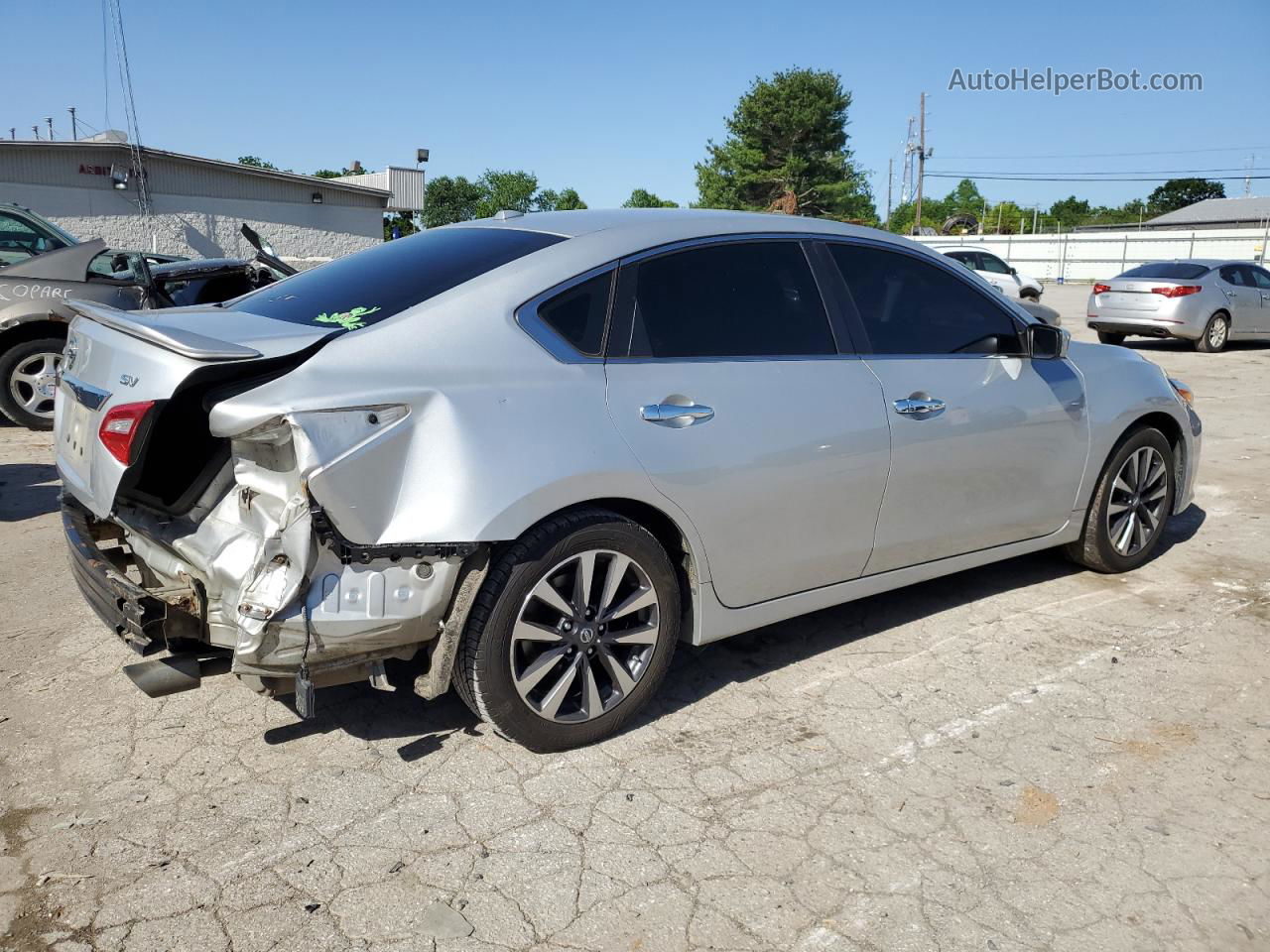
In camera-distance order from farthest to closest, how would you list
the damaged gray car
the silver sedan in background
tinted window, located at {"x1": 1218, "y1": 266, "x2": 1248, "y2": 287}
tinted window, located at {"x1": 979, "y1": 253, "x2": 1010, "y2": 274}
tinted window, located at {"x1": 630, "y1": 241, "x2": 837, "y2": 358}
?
tinted window, located at {"x1": 979, "y1": 253, "x2": 1010, "y2": 274}, tinted window, located at {"x1": 1218, "y1": 266, "x2": 1248, "y2": 287}, the silver sedan in background, the damaged gray car, tinted window, located at {"x1": 630, "y1": 241, "x2": 837, "y2": 358}

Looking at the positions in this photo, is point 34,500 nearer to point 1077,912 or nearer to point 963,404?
point 963,404

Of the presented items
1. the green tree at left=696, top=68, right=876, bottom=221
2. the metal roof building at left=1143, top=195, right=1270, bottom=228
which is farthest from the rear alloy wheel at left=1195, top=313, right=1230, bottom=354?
the metal roof building at left=1143, top=195, right=1270, bottom=228

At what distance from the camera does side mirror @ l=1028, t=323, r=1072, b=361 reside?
4484mm

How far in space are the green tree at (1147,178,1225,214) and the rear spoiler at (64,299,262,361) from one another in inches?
4754

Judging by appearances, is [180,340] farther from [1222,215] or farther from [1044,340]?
[1222,215]

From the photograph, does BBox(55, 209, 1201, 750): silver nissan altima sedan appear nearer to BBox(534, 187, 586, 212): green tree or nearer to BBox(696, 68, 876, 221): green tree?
BBox(696, 68, 876, 221): green tree

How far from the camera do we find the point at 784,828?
117 inches

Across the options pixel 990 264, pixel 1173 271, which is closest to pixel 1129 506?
pixel 1173 271

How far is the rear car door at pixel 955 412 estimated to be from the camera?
13.1ft

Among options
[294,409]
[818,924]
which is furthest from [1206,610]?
[294,409]

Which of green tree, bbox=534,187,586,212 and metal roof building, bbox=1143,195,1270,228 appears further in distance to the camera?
green tree, bbox=534,187,586,212

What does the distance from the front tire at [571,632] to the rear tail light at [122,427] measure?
3.64 ft

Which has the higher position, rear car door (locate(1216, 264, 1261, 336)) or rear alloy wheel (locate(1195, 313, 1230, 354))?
rear car door (locate(1216, 264, 1261, 336))

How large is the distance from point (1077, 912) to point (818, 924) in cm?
67
